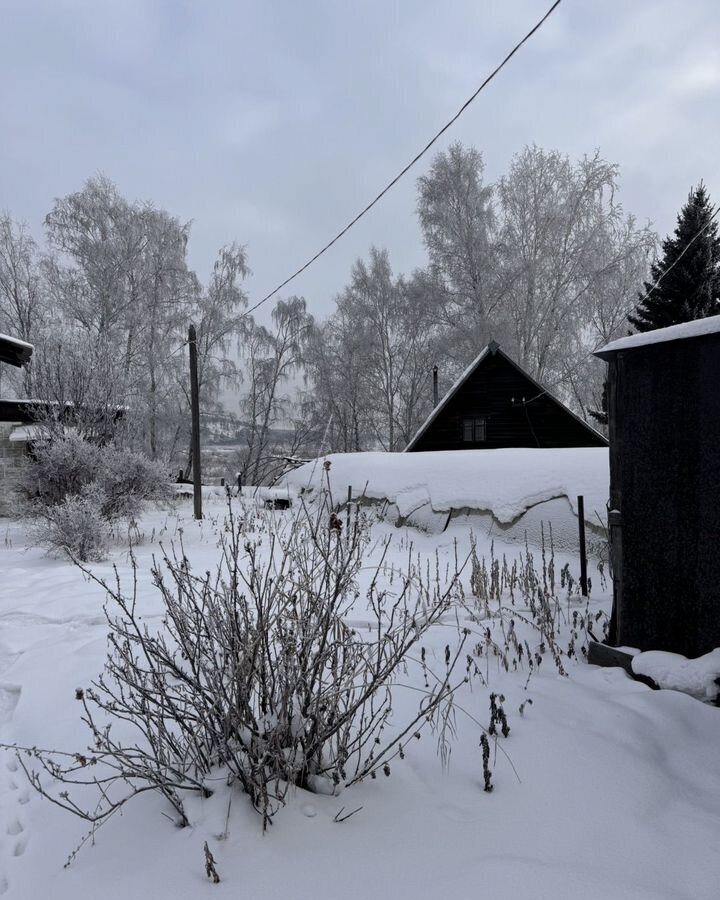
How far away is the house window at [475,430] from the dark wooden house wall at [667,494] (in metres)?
10.9

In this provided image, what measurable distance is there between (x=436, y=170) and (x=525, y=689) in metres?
21.1

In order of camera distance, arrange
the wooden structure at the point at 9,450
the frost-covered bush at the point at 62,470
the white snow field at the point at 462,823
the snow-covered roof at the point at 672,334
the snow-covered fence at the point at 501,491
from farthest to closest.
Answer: the wooden structure at the point at 9,450
the frost-covered bush at the point at 62,470
the snow-covered fence at the point at 501,491
the snow-covered roof at the point at 672,334
the white snow field at the point at 462,823

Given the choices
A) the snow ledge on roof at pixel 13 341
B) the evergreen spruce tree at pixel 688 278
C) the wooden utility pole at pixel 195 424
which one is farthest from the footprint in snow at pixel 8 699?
the evergreen spruce tree at pixel 688 278

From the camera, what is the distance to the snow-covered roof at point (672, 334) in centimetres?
287

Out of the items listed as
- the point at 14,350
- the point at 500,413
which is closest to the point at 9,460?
the point at 14,350

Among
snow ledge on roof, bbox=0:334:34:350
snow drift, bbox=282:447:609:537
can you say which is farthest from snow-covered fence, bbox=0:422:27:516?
snow drift, bbox=282:447:609:537

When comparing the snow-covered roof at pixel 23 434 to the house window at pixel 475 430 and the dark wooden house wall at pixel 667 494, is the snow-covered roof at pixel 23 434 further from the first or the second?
the dark wooden house wall at pixel 667 494

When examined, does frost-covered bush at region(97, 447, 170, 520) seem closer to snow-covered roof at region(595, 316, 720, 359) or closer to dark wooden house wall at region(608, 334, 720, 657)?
dark wooden house wall at region(608, 334, 720, 657)

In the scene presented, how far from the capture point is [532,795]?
205 centimetres

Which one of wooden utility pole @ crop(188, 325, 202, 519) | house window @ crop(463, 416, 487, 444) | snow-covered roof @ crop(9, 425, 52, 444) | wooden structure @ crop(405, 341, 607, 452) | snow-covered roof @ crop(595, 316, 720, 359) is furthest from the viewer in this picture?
house window @ crop(463, 416, 487, 444)

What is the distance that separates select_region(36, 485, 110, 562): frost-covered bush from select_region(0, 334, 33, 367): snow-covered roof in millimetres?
2030

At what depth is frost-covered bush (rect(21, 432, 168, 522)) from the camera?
9188mm

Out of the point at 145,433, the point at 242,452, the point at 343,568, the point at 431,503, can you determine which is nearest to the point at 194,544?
Answer: the point at 431,503

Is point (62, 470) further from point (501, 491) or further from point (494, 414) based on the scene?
point (494, 414)
